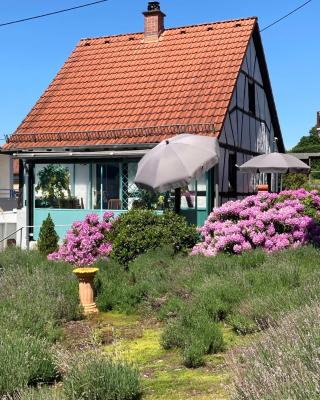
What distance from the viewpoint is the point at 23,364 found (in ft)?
15.5

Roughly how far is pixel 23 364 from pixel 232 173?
44.6 ft

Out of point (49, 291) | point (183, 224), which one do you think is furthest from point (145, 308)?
point (183, 224)

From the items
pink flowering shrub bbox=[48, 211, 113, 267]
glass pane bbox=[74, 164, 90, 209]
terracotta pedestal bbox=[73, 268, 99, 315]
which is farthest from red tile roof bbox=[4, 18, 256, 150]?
terracotta pedestal bbox=[73, 268, 99, 315]

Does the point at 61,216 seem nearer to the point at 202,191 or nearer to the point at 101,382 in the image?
the point at 202,191

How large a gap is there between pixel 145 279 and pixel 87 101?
447 inches

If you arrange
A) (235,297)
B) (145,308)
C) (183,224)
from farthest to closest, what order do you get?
(183,224) → (145,308) → (235,297)

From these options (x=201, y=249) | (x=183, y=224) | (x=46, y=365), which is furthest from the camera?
(x=183, y=224)

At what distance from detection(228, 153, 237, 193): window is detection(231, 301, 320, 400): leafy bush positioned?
1265 cm

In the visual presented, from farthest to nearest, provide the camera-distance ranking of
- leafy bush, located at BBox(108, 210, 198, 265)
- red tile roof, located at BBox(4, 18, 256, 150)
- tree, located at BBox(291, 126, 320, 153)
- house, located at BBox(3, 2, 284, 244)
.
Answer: tree, located at BBox(291, 126, 320, 153) < red tile roof, located at BBox(4, 18, 256, 150) < house, located at BBox(3, 2, 284, 244) < leafy bush, located at BBox(108, 210, 198, 265)

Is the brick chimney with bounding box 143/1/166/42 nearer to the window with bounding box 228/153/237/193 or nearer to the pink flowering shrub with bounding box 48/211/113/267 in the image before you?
the window with bounding box 228/153/237/193

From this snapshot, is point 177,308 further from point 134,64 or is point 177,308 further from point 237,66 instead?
point 134,64

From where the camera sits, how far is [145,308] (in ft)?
25.0

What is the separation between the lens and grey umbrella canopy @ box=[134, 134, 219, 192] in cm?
1017

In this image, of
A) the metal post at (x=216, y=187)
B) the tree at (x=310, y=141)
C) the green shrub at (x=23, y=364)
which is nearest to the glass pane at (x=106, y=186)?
the metal post at (x=216, y=187)
